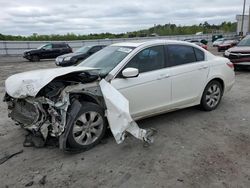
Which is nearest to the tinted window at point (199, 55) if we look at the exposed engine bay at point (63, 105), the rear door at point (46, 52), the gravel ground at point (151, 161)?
the gravel ground at point (151, 161)

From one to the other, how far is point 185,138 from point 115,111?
4.48 ft

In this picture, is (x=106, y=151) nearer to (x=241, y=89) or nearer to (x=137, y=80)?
(x=137, y=80)

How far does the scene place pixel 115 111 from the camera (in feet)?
13.2

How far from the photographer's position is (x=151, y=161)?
381cm

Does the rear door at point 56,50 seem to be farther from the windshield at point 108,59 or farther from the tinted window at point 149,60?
the tinted window at point 149,60

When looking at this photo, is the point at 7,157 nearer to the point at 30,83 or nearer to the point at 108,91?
the point at 30,83

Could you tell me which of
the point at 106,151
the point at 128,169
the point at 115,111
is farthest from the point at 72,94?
the point at 128,169

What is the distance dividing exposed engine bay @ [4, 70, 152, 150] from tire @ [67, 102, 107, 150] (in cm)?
9

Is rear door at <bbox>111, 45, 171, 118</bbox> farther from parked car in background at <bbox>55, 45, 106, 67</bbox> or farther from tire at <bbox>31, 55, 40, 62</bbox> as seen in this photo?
tire at <bbox>31, 55, 40, 62</bbox>

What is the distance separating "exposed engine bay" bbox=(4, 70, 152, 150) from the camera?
3889mm

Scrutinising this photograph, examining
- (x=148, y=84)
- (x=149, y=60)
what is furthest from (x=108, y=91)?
(x=149, y=60)

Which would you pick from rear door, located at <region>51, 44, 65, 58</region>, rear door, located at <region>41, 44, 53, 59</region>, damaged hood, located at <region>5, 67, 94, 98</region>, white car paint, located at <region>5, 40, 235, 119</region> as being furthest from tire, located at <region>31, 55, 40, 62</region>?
damaged hood, located at <region>5, 67, 94, 98</region>

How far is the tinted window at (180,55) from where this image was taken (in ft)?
17.0

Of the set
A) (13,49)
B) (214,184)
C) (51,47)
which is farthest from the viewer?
(13,49)
